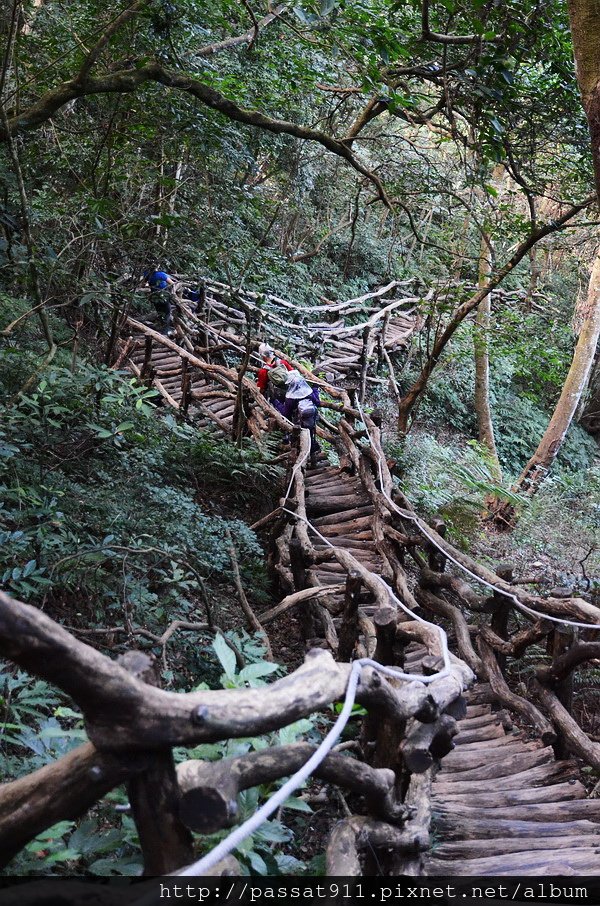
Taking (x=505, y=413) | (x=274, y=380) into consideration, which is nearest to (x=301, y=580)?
(x=274, y=380)

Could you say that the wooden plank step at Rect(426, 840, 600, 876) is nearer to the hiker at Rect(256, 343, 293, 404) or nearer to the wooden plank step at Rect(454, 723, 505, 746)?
the wooden plank step at Rect(454, 723, 505, 746)

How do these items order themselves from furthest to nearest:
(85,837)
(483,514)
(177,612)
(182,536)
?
(483,514), (182,536), (177,612), (85,837)

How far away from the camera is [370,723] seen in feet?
11.8

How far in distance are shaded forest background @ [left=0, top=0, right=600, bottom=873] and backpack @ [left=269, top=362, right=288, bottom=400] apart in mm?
1052

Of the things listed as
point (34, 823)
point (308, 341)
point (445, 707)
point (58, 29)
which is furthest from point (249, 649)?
point (308, 341)

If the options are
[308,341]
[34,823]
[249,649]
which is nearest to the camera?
[34,823]

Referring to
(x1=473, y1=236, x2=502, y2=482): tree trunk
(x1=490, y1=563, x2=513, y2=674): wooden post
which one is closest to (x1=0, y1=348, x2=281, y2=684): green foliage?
(x1=490, y1=563, x2=513, y2=674): wooden post

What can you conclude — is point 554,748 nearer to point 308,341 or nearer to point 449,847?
point 449,847

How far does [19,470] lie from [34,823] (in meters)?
3.91

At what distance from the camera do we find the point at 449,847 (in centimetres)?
326

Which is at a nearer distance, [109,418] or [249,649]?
[249,649]

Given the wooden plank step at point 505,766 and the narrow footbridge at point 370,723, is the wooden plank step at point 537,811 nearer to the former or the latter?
the narrow footbridge at point 370,723

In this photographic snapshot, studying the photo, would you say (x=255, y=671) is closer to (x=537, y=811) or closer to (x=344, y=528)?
(x=537, y=811)

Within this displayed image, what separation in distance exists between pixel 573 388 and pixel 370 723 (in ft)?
33.7
